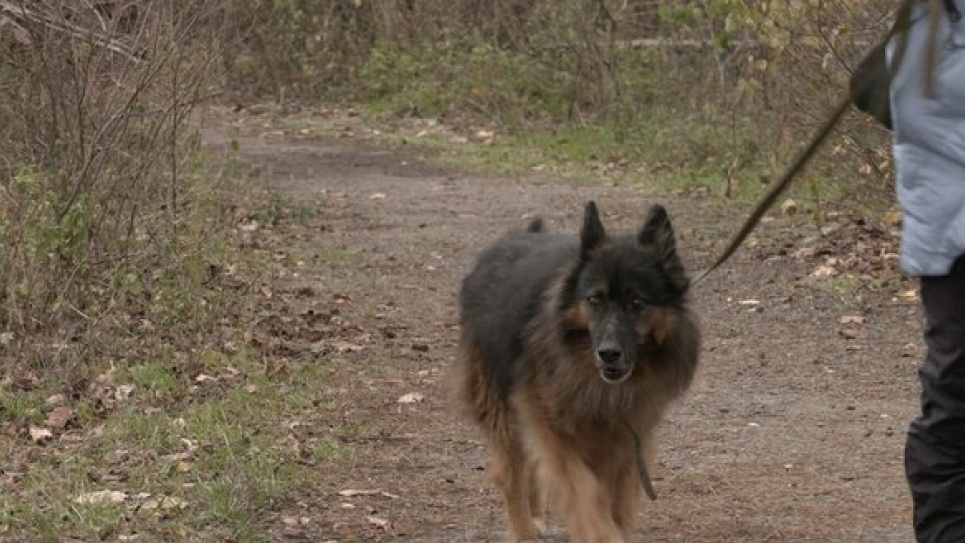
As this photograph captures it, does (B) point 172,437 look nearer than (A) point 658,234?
No

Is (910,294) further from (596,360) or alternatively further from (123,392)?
(596,360)

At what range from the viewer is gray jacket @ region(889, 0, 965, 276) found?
404cm

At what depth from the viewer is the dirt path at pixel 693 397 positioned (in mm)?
6609

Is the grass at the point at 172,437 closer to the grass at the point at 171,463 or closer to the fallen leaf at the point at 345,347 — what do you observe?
the grass at the point at 171,463

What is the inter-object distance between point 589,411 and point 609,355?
278mm

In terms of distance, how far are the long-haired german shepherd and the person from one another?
1.40 m

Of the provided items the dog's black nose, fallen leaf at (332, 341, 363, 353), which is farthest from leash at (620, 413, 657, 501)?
fallen leaf at (332, 341, 363, 353)

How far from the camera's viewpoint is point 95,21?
9.64m

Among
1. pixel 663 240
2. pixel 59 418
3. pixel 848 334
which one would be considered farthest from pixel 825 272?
pixel 663 240

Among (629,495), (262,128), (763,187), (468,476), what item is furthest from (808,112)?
(262,128)

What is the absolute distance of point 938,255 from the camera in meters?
4.23

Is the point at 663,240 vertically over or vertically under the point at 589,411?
over

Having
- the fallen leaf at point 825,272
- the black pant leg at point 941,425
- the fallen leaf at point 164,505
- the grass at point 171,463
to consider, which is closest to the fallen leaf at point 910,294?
the fallen leaf at point 825,272

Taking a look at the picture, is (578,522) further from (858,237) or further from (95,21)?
(858,237)
